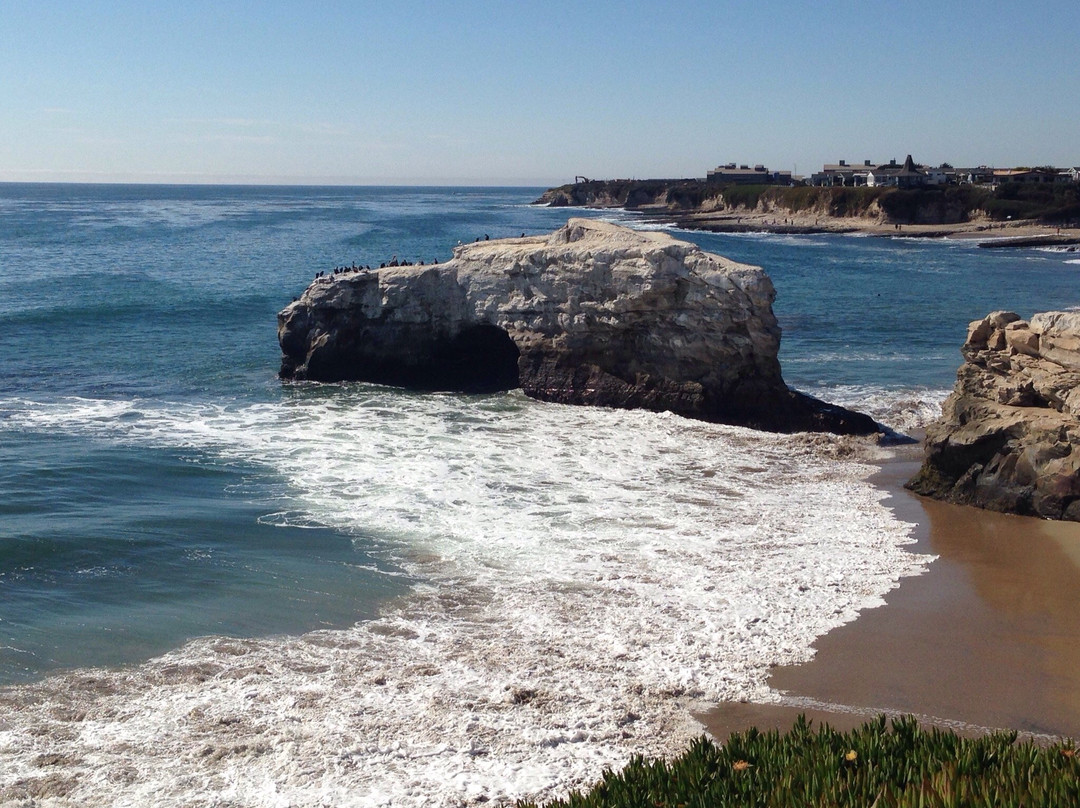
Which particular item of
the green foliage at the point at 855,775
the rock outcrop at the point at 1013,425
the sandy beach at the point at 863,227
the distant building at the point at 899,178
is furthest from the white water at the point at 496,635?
the distant building at the point at 899,178

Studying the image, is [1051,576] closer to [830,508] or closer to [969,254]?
[830,508]

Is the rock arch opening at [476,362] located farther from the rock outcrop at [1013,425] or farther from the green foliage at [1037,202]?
the green foliage at [1037,202]

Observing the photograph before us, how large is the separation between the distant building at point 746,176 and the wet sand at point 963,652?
142154 mm

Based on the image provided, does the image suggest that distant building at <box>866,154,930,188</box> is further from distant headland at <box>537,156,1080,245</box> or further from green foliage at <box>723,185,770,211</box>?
green foliage at <box>723,185,770,211</box>

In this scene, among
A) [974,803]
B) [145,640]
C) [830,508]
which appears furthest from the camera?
[830,508]

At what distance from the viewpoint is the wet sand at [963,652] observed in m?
9.47

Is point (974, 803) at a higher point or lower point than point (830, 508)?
higher

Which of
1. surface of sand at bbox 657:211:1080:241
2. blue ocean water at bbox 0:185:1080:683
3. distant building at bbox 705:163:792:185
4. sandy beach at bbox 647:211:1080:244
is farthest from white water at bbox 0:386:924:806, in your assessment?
distant building at bbox 705:163:792:185

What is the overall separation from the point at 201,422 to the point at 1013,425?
15.9m

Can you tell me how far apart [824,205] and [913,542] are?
99144 mm

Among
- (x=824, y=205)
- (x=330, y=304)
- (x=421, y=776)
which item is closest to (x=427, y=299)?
(x=330, y=304)

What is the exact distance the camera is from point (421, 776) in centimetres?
838

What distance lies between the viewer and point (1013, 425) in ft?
52.2

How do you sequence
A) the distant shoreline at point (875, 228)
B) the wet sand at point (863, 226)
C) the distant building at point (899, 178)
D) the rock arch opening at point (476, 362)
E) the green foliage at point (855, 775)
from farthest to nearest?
1. the distant building at point (899, 178)
2. the wet sand at point (863, 226)
3. the distant shoreline at point (875, 228)
4. the rock arch opening at point (476, 362)
5. the green foliage at point (855, 775)
